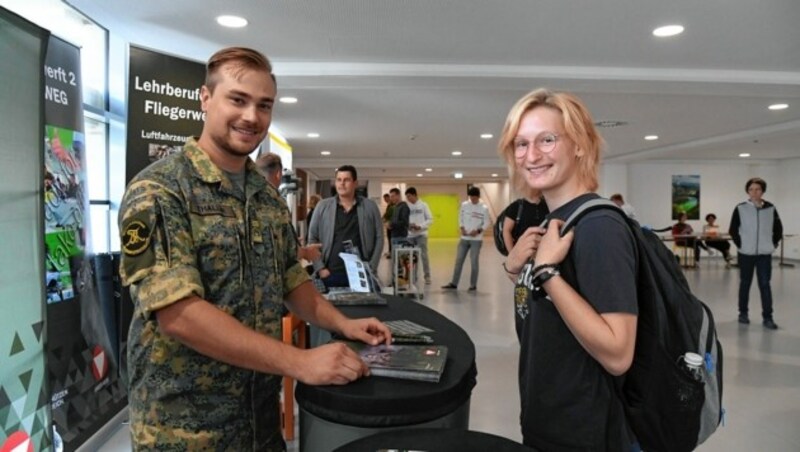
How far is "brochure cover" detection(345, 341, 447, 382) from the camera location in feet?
3.54

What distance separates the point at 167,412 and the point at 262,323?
0.91 feet

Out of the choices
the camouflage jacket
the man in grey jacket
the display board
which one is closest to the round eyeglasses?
the camouflage jacket

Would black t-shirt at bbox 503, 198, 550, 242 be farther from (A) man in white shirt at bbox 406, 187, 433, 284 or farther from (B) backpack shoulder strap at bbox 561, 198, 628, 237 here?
(A) man in white shirt at bbox 406, 187, 433, 284

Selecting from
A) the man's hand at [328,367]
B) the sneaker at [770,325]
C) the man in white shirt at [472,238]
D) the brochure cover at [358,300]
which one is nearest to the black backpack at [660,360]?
the man's hand at [328,367]

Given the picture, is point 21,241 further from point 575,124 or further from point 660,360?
point 660,360

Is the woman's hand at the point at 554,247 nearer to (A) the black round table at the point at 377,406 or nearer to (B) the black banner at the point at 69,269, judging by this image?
(A) the black round table at the point at 377,406

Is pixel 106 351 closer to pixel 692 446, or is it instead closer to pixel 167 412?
pixel 167 412

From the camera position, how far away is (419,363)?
1.13 meters

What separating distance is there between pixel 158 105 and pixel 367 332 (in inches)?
96.9

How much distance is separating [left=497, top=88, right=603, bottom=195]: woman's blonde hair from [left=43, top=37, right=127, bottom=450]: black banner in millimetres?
2054

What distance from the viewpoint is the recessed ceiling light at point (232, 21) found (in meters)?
3.49

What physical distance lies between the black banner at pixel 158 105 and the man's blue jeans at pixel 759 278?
613 centimetres

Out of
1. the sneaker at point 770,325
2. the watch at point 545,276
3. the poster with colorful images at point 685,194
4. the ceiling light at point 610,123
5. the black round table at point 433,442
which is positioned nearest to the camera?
the black round table at point 433,442

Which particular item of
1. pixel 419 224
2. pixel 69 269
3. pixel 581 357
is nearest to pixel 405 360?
pixel 581 357
